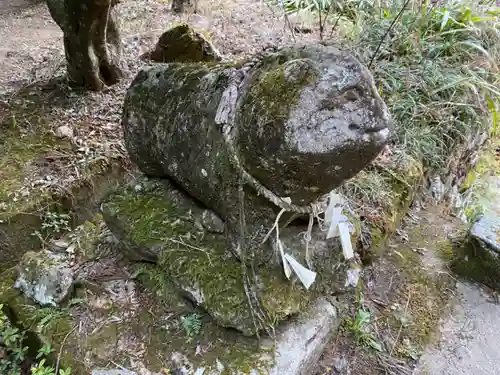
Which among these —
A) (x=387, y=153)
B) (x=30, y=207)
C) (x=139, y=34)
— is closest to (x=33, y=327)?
(x=30, y=207)

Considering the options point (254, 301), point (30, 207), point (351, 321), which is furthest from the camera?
point (30, 207)

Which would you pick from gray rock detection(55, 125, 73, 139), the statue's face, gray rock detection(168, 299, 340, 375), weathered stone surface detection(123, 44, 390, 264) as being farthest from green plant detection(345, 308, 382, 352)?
gray rock detection(55, 125, 73, 139)

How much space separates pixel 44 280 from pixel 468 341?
1431 mm

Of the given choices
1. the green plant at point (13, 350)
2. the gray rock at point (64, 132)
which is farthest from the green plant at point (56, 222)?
the green plant at point (13, 350)

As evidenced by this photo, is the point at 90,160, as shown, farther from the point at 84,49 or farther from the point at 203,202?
the point at 203,202

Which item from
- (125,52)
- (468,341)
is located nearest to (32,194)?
(125,52)

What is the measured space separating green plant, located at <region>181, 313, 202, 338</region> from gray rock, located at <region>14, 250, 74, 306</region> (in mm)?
388

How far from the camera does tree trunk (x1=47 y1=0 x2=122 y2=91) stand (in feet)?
8.03

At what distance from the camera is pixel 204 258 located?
4.57 feet

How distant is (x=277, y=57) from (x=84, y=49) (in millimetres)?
1831

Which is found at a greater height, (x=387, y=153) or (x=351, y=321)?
(x=387, y=153)

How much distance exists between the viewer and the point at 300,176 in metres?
1.09

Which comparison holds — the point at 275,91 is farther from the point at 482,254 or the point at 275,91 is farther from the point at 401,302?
the point at 482,254

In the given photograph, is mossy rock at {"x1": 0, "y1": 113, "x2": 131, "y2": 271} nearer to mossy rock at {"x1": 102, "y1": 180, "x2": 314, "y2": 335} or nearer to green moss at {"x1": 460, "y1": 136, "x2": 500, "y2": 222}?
mossy rock at {"x1": 102, "y1": 180, "x2": 314, "y2": 335}
